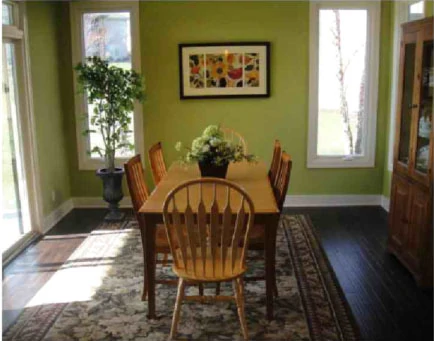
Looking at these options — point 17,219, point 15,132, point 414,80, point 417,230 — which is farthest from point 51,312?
point 414,80

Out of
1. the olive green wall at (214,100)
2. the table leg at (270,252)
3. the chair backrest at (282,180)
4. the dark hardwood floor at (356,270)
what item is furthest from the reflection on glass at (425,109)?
the olive green wall at (214,100)

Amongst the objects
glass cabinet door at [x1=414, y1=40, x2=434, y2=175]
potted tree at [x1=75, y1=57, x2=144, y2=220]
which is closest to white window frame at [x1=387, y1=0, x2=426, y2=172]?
glass cabinet door at [x1=414, y1=40, x2=434, y2=175]

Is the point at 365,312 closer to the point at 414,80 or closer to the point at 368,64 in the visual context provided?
the point at 414,80

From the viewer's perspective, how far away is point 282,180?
10.3 feet

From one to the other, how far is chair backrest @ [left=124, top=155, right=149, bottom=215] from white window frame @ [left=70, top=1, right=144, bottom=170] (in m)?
2.24

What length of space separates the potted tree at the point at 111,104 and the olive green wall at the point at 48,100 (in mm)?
364

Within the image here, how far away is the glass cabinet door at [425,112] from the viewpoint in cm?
332

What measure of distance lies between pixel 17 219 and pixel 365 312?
123 inches

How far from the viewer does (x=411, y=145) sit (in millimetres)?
3520

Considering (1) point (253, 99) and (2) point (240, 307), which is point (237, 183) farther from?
(1) point (253, 99)

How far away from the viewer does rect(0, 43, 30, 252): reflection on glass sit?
404 centimetres

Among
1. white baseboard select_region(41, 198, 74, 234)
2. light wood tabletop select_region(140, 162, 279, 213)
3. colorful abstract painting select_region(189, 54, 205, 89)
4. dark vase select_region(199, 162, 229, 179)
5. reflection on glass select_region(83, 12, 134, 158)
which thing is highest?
reflection on glass select_region(83, 12, 134, 158)

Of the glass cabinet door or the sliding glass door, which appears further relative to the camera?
the sliding glass door

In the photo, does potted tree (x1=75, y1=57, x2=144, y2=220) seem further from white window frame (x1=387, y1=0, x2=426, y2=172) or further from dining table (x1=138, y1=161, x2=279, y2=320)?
white window frame (x1=387, y1=0, x2=426, y2=172)
